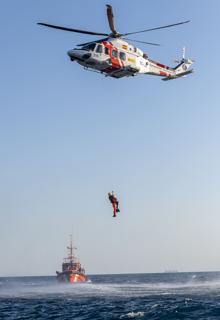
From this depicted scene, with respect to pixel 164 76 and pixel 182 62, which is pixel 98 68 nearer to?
pixel 164 76

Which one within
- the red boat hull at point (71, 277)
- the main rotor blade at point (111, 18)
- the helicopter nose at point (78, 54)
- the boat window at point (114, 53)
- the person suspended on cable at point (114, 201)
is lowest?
the red boat hull at point (71, 277)

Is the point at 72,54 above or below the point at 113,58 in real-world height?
below

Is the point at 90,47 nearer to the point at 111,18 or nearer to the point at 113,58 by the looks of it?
the point at 113,58

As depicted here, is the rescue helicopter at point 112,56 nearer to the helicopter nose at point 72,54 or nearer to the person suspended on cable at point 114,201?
the helicopter nose at point 72,54

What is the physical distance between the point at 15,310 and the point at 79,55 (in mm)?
21994

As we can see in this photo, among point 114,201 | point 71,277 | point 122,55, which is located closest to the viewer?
point 114,201

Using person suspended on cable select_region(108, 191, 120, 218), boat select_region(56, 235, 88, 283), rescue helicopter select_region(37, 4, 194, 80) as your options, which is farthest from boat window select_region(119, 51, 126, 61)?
boat select_region(56, 235, 88, 283)

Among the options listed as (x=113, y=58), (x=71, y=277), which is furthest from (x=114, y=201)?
(x=71, y=277)

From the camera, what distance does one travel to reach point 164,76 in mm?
42500

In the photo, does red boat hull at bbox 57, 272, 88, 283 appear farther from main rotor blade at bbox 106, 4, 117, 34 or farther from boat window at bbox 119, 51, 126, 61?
main rotor blade at bbox 106, 4, 117, 34

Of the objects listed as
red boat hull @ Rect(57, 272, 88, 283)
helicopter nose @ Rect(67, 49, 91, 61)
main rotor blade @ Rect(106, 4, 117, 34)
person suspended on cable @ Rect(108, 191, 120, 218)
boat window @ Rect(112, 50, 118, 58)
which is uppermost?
main rotor blade @ Rect(106, 4, 117, 34)

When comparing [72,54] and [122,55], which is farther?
[122,55]

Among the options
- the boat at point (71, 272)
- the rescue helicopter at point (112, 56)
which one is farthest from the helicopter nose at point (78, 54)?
the boat at point (71, 272)

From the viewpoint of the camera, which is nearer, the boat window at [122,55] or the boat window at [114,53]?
the boat window at [114,53]
